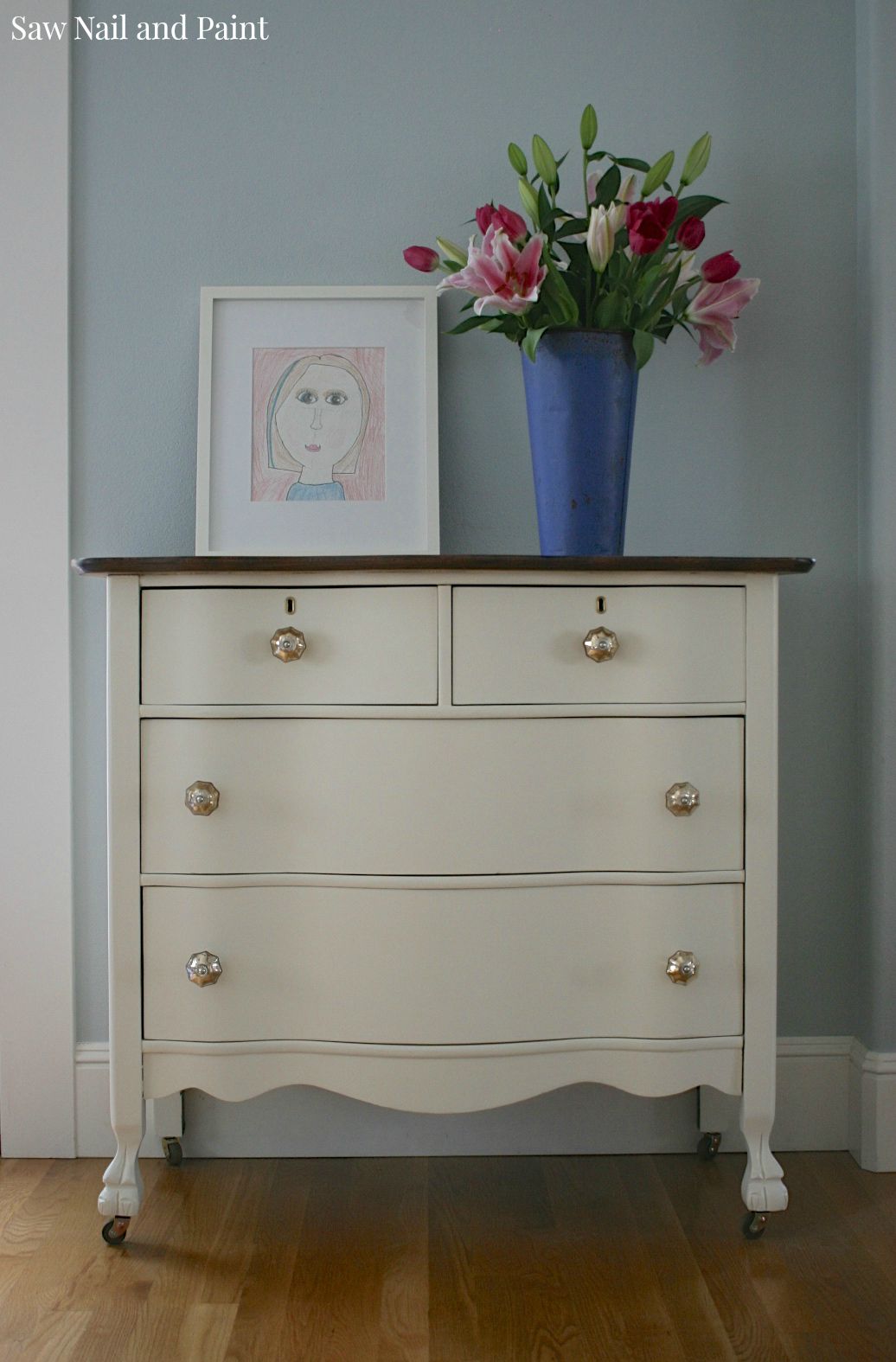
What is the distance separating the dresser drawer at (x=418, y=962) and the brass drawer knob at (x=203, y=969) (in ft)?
0.04

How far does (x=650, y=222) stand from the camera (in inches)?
59.0

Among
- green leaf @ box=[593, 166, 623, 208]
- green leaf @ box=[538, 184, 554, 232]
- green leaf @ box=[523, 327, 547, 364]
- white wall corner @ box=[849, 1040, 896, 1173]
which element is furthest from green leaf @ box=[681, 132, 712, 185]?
white wall corner @ box=[849, 1040, 896, 1173]

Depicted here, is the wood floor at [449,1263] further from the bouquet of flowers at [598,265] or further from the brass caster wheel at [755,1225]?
the bouquet of flowers at [598,265]

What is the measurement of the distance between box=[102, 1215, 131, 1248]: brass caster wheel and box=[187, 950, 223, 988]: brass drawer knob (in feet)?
1.31

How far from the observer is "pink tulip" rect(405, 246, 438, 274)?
1703mm

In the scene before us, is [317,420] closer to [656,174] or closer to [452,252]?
[452,252]

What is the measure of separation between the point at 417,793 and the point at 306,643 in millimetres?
258

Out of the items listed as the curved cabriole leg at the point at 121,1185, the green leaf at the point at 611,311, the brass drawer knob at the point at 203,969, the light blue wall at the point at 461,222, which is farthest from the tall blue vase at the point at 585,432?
the curved cabriole leg at the point at 121,1185

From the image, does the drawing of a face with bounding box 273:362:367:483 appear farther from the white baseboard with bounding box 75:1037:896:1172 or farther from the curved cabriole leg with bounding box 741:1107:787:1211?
the curved cabriole leg with bounding box 741:1107:787:1211

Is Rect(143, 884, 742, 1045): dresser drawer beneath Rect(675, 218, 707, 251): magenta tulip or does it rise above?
beneath

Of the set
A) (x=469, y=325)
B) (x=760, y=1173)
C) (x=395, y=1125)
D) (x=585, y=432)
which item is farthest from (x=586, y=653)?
(x=395, y=1125)

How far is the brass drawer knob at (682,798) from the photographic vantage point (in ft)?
4.84

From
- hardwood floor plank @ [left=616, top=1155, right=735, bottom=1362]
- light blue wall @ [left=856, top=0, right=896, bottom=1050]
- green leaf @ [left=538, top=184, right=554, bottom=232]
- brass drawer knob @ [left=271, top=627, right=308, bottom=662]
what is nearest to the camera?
hardwood floor plank @ [left=616, top=1155, right=735, bottom=1362]

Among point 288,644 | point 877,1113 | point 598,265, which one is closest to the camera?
point 288,644
